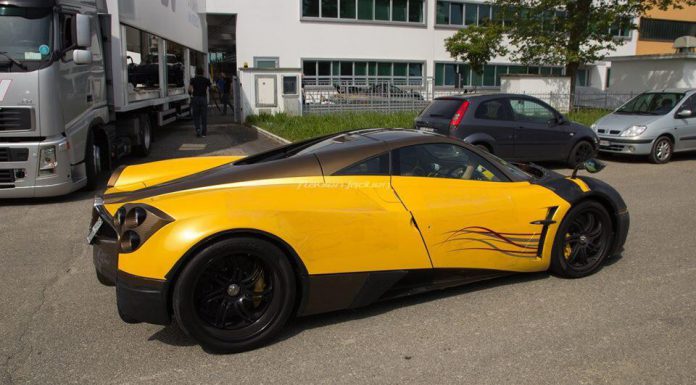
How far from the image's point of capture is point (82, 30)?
7.71m

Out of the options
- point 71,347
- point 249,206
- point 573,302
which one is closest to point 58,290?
point 71,347

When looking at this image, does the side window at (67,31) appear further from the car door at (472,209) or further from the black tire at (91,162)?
the car door at (472,209)

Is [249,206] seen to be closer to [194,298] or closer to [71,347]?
[194,298]

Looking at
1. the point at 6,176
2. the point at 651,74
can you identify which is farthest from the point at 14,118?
the point at 651,74

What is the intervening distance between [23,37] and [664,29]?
1566 inches

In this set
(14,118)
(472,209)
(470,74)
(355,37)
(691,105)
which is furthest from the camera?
(470,74)

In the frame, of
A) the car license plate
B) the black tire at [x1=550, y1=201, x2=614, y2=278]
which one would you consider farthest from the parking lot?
the car license plate

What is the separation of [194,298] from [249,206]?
0.63 meters

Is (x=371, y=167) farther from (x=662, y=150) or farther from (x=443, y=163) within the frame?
(x=662, y=150)

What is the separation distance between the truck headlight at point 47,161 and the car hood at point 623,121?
10.5 meters

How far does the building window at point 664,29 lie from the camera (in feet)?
120

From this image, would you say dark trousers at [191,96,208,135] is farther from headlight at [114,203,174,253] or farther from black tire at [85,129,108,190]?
headlight at [114,203,174,253]

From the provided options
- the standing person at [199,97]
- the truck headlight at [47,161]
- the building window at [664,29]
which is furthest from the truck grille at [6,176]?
the building window at [664,29]

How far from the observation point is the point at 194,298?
336 centimetres
